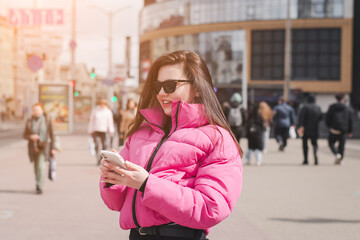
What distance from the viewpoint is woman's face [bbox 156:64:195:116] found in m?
2.60

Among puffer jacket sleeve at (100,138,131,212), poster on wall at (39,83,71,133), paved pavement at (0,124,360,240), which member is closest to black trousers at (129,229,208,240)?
puffer jacket sleeve at (100,138,131,212)

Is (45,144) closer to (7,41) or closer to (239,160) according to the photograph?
(239,160)

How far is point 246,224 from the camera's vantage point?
6891 millimetres

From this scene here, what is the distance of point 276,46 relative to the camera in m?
60.4

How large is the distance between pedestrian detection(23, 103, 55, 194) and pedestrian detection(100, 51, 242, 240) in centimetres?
703

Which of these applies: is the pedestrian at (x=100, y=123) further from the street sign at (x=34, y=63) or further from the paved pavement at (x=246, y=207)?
the street sign at (x=34, y=63)

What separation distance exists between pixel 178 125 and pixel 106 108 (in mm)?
13040

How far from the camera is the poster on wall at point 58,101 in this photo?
22.9 metres

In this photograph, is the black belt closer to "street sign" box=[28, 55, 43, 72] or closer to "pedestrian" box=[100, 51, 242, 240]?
"pedestrian" box=[100, 51, 242, 240]

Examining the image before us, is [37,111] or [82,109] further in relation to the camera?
[82,109]

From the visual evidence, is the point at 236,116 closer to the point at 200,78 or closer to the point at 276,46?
the point at 200,78

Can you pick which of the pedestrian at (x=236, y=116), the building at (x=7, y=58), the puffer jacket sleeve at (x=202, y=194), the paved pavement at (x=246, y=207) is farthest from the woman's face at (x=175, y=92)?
the building at (x=7, y=58)

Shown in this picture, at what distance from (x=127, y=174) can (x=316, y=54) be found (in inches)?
2329

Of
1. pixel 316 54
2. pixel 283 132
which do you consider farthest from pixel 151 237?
pixel 316 54
